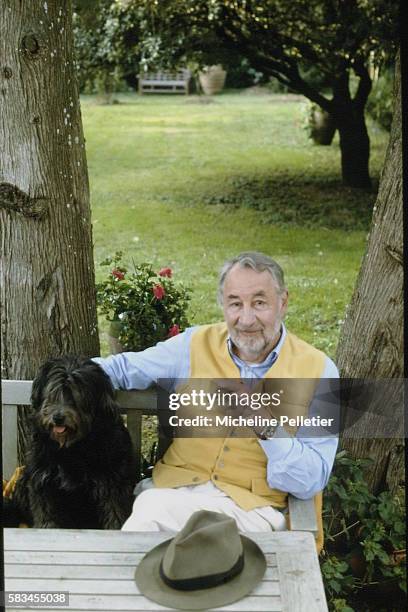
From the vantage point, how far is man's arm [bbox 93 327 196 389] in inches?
121

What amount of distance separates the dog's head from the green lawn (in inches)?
132

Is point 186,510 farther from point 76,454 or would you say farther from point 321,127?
point 321,127

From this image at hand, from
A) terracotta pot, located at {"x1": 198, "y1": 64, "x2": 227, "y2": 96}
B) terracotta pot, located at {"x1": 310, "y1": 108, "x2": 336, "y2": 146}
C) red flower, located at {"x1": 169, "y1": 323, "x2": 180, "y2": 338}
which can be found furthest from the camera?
terracotta pot, located at {"x1": 198, "y1": 64, "x2": 227, "y2": 96}

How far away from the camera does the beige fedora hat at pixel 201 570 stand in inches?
84.4

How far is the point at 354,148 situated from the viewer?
38.0 feet

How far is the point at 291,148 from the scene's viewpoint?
49.0 ft

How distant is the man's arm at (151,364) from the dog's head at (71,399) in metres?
0.12

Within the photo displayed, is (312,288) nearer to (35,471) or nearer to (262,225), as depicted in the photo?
(262,225)

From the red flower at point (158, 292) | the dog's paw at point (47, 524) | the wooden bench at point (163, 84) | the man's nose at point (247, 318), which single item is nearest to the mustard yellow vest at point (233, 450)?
the man's nose at point (247, 318)

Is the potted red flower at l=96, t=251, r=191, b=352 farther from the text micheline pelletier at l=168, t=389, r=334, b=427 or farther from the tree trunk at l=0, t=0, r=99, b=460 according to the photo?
the text micheline pelletier at l=168, t=389, r=334, b=427

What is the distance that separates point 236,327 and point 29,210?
977mm

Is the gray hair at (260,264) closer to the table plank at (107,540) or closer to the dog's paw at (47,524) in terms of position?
the table plank at (107,540)

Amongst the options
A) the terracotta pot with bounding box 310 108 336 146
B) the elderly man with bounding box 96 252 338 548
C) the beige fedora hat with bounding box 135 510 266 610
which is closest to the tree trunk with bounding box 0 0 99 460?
the elderly man with bounding box 96 252 338 548

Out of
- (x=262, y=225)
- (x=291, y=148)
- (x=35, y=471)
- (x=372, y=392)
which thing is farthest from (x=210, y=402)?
(x=291, y=148)
